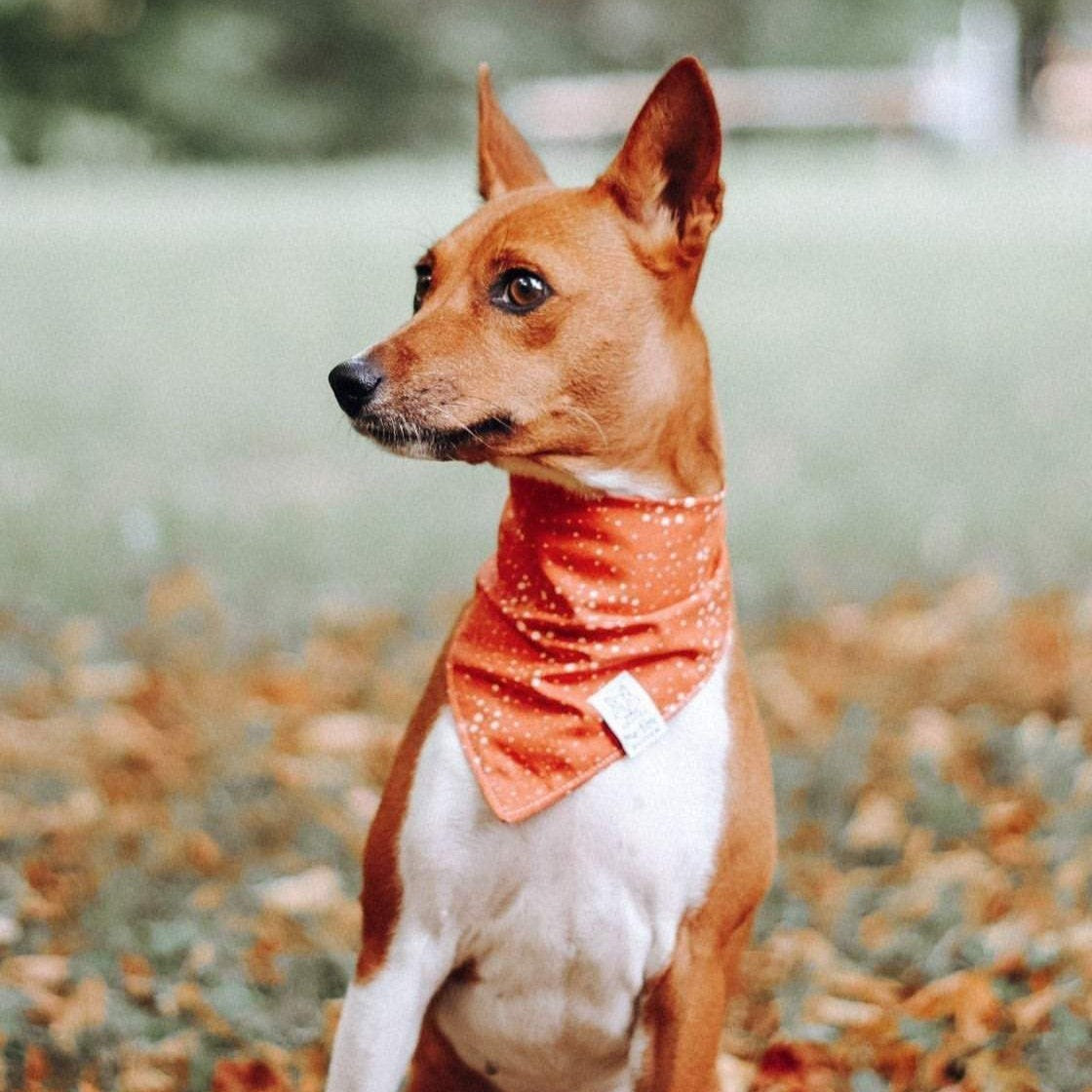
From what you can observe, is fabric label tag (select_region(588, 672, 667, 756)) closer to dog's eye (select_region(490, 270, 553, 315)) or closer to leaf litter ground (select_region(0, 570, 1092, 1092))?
dog's eye (select_region(490, 270, 553, 315))

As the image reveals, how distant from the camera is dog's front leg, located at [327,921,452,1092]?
280 centimetres

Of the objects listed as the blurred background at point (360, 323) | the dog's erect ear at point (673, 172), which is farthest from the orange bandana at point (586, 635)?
the blurred background at point (360, 323)

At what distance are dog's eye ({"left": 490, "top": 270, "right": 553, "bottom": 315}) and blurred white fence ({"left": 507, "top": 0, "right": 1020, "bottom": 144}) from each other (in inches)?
553

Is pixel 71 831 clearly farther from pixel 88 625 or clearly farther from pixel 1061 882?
pixel 1061 882

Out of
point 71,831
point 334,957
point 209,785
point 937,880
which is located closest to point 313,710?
point 209,785

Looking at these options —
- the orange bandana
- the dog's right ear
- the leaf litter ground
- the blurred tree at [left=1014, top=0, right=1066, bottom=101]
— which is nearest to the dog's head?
the orange bandana

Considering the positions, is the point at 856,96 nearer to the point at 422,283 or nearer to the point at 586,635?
the point at 422,283

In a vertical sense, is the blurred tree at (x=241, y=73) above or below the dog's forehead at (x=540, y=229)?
above

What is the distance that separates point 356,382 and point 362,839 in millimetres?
2202

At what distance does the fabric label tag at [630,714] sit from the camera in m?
2.79

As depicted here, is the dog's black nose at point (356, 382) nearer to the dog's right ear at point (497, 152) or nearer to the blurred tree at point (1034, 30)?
the dog's right ear at point (497, 152)

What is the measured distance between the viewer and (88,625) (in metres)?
6.16

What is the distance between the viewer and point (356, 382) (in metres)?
2.64

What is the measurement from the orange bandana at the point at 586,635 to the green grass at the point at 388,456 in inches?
141
